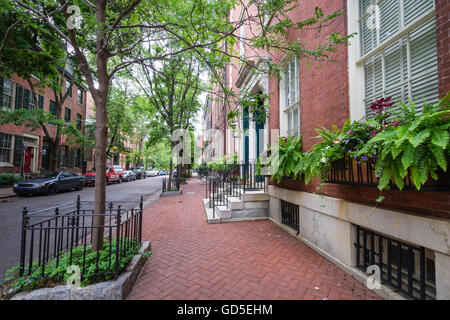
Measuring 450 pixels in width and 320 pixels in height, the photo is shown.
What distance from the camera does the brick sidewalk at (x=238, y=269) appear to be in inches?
106

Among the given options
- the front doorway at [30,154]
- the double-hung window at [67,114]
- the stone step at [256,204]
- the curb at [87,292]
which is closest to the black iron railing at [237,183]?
the stone step at [256,204]

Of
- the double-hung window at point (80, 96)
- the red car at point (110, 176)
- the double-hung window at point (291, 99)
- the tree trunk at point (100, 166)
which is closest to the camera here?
the tree trunk at point (100, 166)

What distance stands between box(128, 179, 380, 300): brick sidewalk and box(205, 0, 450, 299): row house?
349 millimetres

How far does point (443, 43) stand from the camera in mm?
2221

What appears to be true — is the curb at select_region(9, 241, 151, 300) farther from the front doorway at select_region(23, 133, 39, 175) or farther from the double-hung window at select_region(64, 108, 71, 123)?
the double-hung window at select_region(64, 108, 71, 123)

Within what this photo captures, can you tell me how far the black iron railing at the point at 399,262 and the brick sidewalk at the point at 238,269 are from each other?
375 mm

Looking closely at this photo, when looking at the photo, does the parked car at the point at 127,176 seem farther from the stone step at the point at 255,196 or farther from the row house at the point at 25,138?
the stone step at the point at 255,196

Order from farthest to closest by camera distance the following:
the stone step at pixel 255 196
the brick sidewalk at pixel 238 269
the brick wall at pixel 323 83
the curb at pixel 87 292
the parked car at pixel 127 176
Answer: the parked car at pixel 127 176 → the stone step at pixel 255 196 → the brick wall at pixel 323 83 → the brick sidewalk at pixel 238 269 → the curb at pixel 87 292

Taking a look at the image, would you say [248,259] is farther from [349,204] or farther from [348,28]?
[348,28]

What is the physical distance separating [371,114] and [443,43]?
1.17 metres

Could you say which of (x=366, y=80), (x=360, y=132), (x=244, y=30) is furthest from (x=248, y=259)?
(x=244, y=30)

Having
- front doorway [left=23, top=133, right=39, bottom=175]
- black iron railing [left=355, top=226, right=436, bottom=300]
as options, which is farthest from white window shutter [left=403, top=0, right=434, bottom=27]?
front doorway [left=23, top=133, right=39, bottom=175]

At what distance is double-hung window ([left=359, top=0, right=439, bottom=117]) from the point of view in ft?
8.26

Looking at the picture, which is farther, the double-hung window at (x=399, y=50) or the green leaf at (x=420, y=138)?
the double-hung window at (x=399, y=50)
